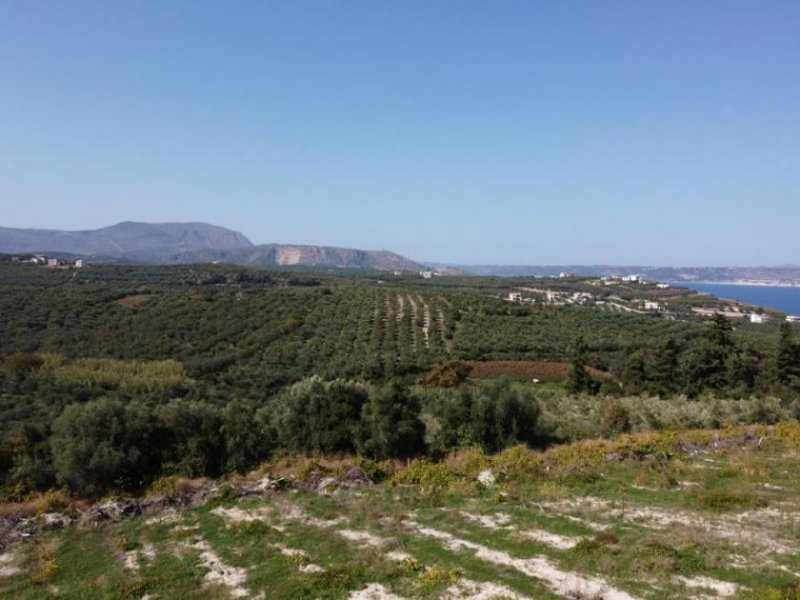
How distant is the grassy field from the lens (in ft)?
33.7

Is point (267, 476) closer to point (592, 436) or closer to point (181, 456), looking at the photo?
point (181, 456)

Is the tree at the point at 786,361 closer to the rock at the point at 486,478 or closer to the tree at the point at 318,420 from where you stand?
the tree at the point at 318,420

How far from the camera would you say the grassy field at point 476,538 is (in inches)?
404

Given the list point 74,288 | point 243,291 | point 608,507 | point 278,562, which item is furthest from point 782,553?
point 74,288

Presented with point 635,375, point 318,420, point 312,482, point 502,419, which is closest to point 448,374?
point 635,375

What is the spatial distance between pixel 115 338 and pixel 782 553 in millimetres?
75888

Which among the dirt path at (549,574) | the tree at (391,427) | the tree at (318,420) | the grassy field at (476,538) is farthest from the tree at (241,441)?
the dirt path at (549,574)

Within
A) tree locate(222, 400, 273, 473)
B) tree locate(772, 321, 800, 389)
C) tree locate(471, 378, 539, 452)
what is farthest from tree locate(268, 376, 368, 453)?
tree locate(772, 321, 800, 389)

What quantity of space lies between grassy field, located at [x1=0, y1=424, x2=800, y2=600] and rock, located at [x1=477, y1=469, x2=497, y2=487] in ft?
0.42

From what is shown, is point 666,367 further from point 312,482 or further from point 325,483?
point 312,482

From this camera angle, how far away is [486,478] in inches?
675

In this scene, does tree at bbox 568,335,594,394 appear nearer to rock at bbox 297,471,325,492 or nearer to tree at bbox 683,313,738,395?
tree at bbox 683,313,738,395

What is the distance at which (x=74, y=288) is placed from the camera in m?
104

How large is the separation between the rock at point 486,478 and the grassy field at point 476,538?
127 millimetres
